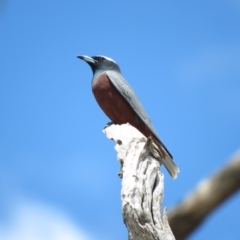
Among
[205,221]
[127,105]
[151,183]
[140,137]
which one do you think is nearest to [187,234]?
[205,221]

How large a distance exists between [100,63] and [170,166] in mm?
3123

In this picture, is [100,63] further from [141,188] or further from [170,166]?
[141,188]

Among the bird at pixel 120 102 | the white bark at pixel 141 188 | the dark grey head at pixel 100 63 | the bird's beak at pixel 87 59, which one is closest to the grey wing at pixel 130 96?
the bird at pixel 120 102

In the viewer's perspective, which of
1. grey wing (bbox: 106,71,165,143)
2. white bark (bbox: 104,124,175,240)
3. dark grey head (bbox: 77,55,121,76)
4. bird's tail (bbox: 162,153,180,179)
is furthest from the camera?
dark grey head (bbox: 77,55,121,76)

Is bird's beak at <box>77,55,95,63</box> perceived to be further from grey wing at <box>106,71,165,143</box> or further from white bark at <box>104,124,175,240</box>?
white bark at <box>104,124,175,240</box>

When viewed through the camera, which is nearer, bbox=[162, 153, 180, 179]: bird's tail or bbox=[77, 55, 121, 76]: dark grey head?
bbox=[162, 153, 180, 179]: bird's tail

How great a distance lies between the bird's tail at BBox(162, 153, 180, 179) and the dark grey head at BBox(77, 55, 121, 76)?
2848mm

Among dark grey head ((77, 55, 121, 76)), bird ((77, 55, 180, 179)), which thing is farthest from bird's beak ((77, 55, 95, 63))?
bird ((77, 55, 180, 179))

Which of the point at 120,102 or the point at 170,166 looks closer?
the point at 170,166

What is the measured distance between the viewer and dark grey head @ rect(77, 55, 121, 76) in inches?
344

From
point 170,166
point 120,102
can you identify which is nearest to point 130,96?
point 120,102

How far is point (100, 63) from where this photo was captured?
882 cm

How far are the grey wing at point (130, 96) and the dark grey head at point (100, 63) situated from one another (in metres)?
0.60

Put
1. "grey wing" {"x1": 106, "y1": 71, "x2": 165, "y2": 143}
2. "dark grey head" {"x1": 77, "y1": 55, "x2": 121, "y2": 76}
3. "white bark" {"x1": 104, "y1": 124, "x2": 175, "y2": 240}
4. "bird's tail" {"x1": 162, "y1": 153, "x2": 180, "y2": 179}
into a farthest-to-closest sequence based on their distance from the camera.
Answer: "dark grey head" {"x1": 77, "y1": 55, "x2": 121, "y2": 76}, "grey wing" {"x1": 106, "y1": 71, "x2": 165, "y2": 143}, "bird's tail" {"x1": 162, "y1": 153, "x2": 180, "y2": 179}, "white bark" {"x1": 104, "y1": 124, "x2": 175, "y2": 240}
